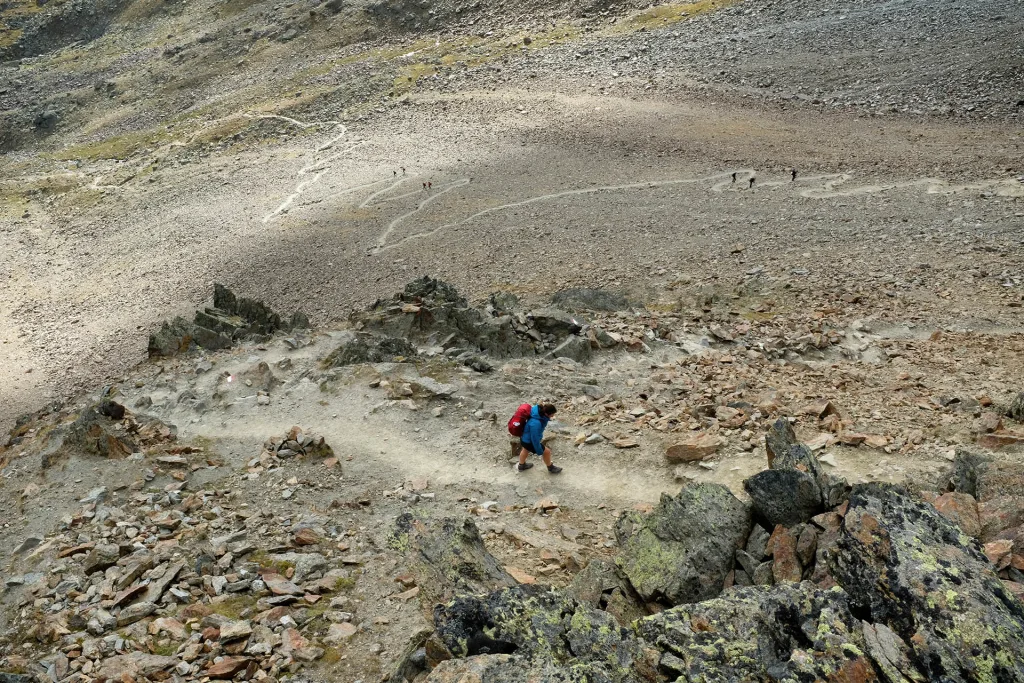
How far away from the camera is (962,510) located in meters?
10.1

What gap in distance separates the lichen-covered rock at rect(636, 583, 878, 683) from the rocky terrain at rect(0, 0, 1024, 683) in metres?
0.04

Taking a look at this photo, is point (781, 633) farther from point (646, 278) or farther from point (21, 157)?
point (21, 157)

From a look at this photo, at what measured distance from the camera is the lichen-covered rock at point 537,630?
8.06 meters

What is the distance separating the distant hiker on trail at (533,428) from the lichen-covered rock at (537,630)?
8033 mm

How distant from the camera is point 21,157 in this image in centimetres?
8231

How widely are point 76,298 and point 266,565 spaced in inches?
1410

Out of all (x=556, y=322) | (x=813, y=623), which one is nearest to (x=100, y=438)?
(x=556, y=322)

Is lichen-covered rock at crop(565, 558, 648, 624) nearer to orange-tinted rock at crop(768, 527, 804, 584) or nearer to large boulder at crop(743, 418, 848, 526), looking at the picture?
orange-tinted rock at crop(768, 527, 804, 584)

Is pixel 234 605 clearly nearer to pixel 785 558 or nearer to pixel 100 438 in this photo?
pixel 100 438

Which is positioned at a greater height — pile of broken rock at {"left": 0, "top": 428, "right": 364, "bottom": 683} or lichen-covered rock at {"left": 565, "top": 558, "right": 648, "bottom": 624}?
lichen-covered rock at {"left": 565, "top": 558, "right": 648, "bottom": 624}

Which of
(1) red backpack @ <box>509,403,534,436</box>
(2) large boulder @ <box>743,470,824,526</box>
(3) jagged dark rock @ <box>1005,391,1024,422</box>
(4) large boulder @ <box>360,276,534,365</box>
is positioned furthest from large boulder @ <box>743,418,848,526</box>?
(4) large boulder @ <box>360,276,534,365</box>

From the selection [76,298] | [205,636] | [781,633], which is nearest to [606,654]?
[781,633]

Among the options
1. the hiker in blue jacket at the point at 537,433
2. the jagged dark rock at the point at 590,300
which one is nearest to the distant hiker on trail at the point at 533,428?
the hiker in blue jacket at the point at 537,433

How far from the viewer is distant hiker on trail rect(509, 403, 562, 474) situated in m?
17.1
